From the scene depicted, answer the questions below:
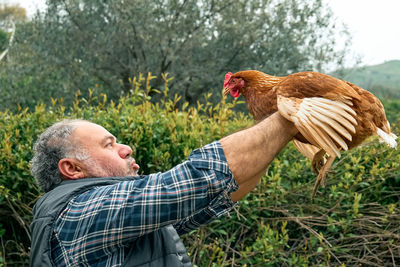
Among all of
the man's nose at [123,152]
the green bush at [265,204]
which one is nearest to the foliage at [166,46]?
the green bush at [265,204]

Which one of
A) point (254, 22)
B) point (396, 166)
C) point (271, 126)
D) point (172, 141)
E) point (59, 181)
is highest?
point (254, 22)

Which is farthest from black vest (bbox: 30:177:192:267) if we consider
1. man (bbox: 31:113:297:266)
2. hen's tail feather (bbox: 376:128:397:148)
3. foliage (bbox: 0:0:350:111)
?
foliage (bbox: 0:0:350:111)

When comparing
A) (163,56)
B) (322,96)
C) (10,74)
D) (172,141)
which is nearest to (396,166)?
(172,141)

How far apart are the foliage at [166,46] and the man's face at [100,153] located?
21.6 feet

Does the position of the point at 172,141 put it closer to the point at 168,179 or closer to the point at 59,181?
the point at 59,181

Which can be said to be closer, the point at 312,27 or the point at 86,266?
the point at 86,266

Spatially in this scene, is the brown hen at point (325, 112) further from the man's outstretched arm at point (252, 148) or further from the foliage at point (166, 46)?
the foliage at point (166, 46)

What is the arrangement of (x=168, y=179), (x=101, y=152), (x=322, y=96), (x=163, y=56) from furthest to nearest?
(x=163, y=56) → (x=101, y=152) → (x=322, y=96) → (x=168, y=179)

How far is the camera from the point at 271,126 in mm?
1220

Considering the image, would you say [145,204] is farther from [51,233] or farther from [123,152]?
[123,152]

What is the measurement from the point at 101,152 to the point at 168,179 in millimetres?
515

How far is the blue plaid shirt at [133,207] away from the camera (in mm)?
1144

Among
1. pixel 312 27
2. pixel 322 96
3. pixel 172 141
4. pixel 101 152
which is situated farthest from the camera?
pixel 312 27

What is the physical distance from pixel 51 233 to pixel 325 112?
3.35 feet
